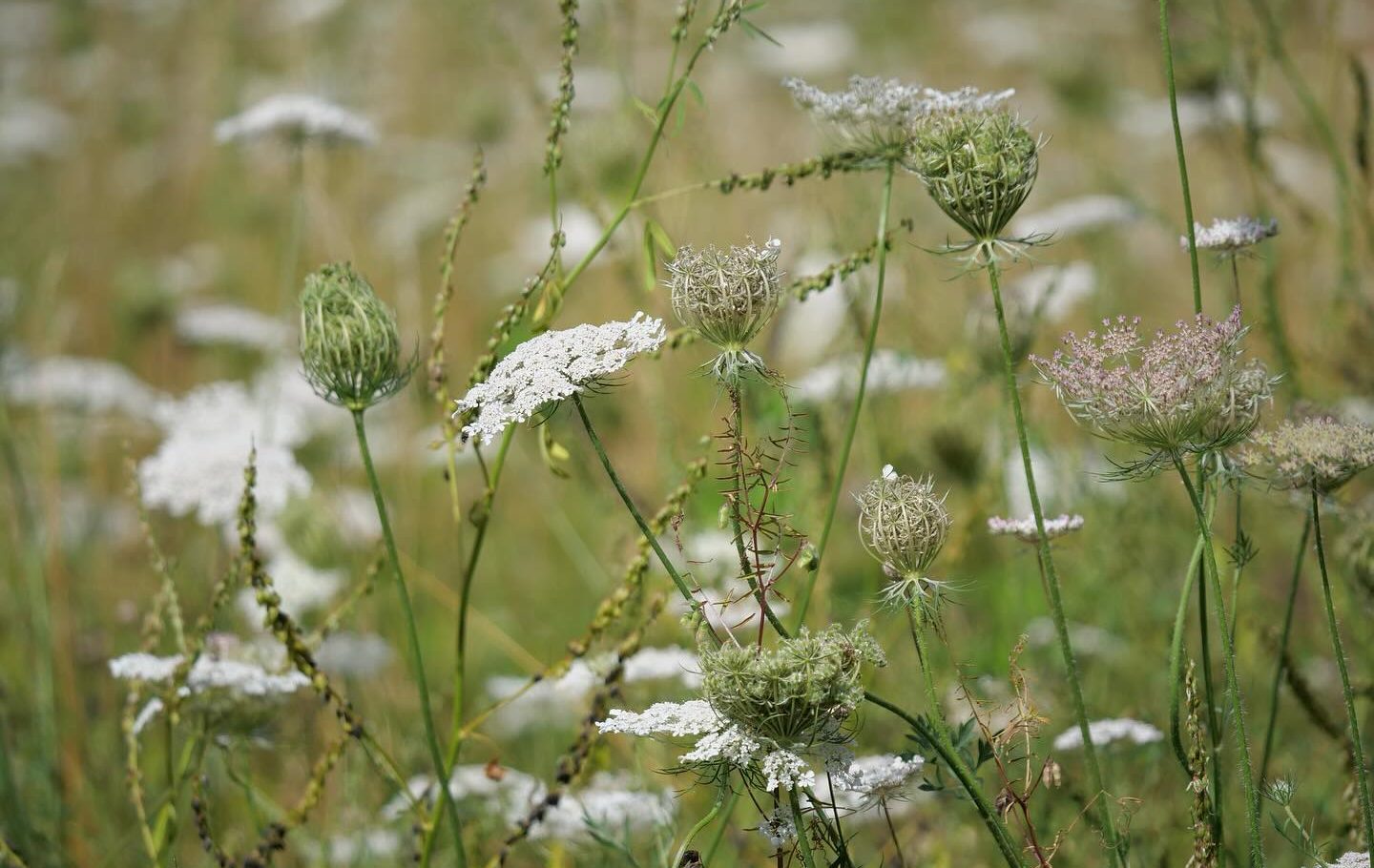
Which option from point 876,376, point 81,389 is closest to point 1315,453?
point 876,376

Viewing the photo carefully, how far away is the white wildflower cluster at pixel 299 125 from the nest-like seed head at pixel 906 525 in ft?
7.41

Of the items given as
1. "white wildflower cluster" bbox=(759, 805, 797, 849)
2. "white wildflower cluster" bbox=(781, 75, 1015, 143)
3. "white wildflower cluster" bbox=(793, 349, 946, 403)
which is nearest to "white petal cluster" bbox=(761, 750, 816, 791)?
"white wildflower cluster" bbox=(759, 805, 797, 849)

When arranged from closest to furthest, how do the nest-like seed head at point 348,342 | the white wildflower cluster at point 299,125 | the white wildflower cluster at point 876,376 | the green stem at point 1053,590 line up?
the green stem at point 1053,590
the nest-like seed head at point 348,342
the white wildflower cluster at point 299,125
the white wildflower cluster at point 876,376

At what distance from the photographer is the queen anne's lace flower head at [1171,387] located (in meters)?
1.45

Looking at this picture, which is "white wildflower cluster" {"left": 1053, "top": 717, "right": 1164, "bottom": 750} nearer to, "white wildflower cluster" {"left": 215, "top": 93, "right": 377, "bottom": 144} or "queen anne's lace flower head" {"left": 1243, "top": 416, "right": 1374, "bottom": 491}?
"queen anne's lace flower head" {"left": 1243, "top": 416, "right": 1374, "bottom": 491}

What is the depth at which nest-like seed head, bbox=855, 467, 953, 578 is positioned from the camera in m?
1.44

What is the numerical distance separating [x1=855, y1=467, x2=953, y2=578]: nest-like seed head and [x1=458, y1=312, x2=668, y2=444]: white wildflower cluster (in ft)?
1.16

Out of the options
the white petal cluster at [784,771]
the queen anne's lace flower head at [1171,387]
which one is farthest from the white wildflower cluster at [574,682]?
the queen anne's lace flower head at [1171,387]

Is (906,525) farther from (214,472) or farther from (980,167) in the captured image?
(214,472)

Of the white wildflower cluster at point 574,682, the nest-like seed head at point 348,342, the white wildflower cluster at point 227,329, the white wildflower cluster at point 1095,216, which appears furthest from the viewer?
the white wildflower cluster at point 227,329

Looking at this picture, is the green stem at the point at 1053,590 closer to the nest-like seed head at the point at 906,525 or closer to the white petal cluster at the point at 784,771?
the nest-like seed head at the point at 906,525

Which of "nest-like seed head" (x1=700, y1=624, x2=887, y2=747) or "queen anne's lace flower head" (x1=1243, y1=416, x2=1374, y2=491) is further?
"queen anne's lace flower head" (x1=1243, y1=416, x2=1374, y2=491)

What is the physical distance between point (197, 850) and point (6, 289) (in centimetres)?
292

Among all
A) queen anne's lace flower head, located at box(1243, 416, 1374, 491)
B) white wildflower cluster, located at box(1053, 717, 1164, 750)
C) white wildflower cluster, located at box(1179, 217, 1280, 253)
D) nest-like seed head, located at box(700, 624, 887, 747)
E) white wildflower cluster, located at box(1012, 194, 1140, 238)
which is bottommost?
nest-like seed head, located at box(700, 624, 887, 747)
